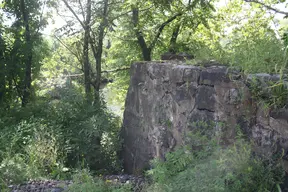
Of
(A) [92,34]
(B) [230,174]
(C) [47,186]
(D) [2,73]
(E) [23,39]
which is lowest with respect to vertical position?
(C) [47,186]

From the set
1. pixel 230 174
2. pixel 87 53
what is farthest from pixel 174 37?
pixel 230 174

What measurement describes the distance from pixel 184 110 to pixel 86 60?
4.72m

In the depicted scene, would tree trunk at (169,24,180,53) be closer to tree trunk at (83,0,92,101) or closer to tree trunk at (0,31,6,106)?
tree trunk at (83,0,92,101)

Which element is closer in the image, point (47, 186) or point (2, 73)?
point (47, 186)

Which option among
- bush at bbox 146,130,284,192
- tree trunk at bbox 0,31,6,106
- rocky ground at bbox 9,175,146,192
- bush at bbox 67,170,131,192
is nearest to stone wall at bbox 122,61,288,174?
bush at bbox 146,130,284,192

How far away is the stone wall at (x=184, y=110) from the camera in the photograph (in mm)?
3693

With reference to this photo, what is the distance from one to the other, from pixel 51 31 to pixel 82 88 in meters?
1.87

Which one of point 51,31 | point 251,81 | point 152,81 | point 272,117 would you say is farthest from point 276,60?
point 51,31

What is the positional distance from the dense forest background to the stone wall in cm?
29

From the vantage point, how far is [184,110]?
491 centimetres

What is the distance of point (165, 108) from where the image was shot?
544 cm

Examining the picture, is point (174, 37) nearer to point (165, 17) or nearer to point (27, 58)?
point (165, 17)

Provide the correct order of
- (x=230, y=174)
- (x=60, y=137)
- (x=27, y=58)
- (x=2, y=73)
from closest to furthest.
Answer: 1. (x=230, y=174)
2. (x=60, y=137)
3. (x=2, y=73)
4. (x=27, y=58)

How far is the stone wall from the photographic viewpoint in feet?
12.1
